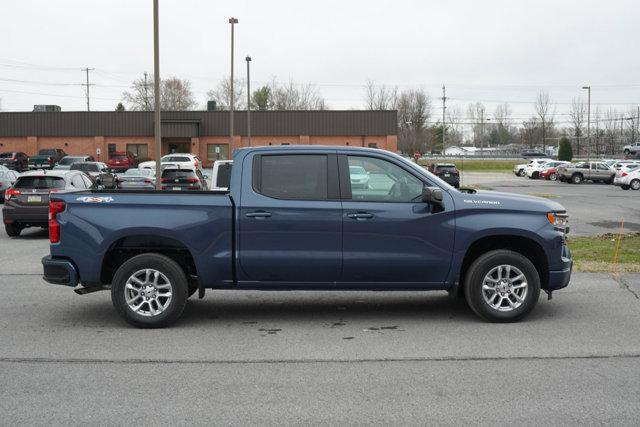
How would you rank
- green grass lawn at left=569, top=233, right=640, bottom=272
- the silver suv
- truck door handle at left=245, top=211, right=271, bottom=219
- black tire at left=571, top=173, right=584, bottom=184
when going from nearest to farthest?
truck door handle at left=245, top=211, right=271, bottom=219
green grass lawn at left=569, top=233, right=640, bottom=272
the silver suv
black tire at left=571, top=173, right=584, bottom=184

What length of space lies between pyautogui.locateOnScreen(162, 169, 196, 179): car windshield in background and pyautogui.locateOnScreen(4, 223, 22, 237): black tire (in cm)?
920

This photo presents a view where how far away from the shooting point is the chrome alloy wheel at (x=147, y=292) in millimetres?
7984

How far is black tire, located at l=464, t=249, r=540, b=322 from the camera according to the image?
318 inches

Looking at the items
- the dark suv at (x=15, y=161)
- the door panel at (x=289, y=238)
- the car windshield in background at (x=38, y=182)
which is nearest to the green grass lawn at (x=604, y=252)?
the door panel at (x=289, y=238)

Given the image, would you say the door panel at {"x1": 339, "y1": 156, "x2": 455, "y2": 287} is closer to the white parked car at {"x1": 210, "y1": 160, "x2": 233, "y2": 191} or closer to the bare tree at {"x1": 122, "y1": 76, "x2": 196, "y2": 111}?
the white parked car at {"x1": 210, "y1": 160, "x2": 233, "y2": 191}

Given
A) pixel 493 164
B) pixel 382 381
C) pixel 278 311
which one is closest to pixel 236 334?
pixel 278 311

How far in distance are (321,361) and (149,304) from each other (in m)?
2.25

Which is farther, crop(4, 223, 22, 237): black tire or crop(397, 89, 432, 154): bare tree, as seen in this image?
crop(397, 89, 432, 154): bare tree

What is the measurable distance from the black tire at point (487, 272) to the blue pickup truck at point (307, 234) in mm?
11

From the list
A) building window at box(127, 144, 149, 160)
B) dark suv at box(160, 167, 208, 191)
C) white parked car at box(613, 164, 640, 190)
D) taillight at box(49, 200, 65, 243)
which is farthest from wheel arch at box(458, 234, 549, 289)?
building window at box(127, 144, 149, 160)

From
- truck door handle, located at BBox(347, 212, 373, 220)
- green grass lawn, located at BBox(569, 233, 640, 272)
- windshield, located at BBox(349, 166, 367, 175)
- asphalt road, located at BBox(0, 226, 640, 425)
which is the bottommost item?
asphalt road, located at BBox(0, 226, 640, 425)

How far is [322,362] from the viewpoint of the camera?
672cm

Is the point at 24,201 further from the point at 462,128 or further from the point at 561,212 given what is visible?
the point at 462,128

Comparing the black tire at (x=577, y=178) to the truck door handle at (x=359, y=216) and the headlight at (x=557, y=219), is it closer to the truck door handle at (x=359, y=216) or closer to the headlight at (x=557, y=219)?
the headlight at (x=557, y=219)
